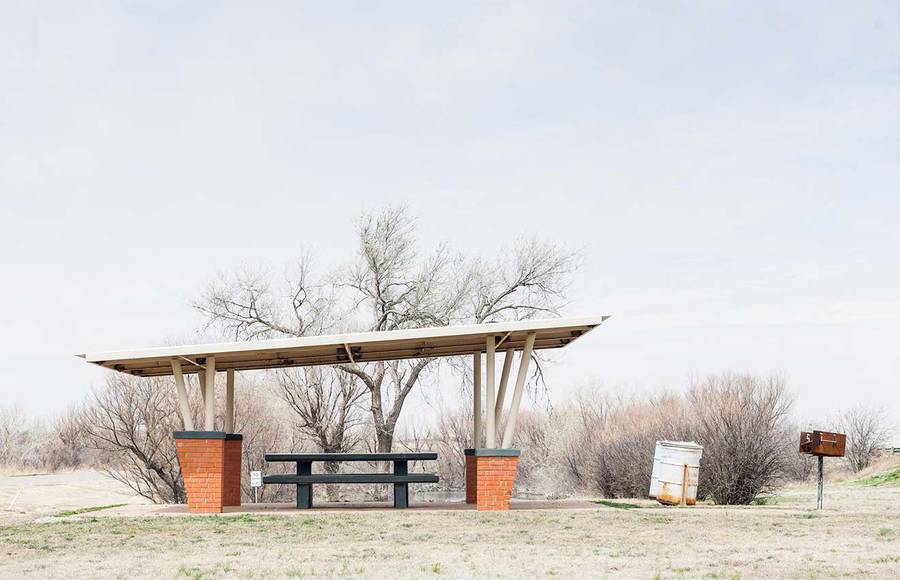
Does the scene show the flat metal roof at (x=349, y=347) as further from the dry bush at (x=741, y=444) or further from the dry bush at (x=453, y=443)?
the dry bush at (x=453, y=443)

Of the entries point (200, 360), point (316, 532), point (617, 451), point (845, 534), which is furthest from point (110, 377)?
point (845, 534)

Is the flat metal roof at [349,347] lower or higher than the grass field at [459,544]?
higher

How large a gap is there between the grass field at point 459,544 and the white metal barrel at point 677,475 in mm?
1329

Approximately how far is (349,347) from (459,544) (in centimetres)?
547

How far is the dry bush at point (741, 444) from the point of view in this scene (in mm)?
19484

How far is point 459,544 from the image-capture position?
32.8ft

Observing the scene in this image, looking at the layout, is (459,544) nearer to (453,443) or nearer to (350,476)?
(350,476)

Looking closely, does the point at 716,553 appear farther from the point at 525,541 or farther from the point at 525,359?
the point at 525,359

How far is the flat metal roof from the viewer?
44.1 feet

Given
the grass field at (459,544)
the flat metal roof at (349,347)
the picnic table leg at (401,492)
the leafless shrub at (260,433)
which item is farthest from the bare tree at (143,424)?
the picnic table leg at (401,492)

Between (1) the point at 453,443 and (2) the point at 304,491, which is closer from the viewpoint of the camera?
(2) the point at 304,491

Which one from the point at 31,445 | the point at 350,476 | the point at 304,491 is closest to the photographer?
the point at 350,476

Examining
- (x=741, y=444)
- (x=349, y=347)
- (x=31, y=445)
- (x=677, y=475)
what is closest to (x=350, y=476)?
(x=349, y=347)

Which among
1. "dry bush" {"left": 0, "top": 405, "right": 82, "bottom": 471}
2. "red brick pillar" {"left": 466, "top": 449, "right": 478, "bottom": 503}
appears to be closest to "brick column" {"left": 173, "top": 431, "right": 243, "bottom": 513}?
"red brick pillar" {"left": 466, "top": 449, "right": 478, "bottom": 503}
